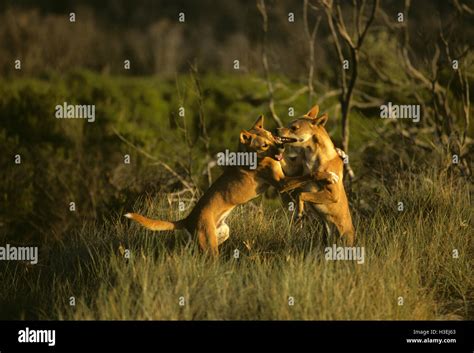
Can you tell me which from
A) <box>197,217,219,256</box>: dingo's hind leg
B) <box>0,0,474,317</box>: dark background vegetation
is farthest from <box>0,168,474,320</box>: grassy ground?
<box>0,0,474,317</box>: dark background vegetation

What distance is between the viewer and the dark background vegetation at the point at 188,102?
1064 centimetres

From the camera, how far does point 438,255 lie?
7.80 meters

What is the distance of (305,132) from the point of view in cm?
715

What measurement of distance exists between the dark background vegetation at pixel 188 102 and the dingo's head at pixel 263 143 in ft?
6.66

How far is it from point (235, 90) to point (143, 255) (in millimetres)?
11816

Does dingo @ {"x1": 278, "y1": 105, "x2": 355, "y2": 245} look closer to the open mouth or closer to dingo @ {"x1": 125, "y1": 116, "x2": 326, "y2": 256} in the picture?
the open mouth

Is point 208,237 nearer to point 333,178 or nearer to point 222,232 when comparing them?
point 222,232

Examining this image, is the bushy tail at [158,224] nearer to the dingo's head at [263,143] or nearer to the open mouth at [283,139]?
the dingo's head at [263,143]

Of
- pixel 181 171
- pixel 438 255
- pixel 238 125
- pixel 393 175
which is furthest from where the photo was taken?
pixel 238 125

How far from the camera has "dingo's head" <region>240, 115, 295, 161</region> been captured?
7020mm

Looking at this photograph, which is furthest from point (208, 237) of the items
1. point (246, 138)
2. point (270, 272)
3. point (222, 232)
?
point (246, 138)

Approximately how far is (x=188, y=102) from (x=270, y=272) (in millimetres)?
10834
